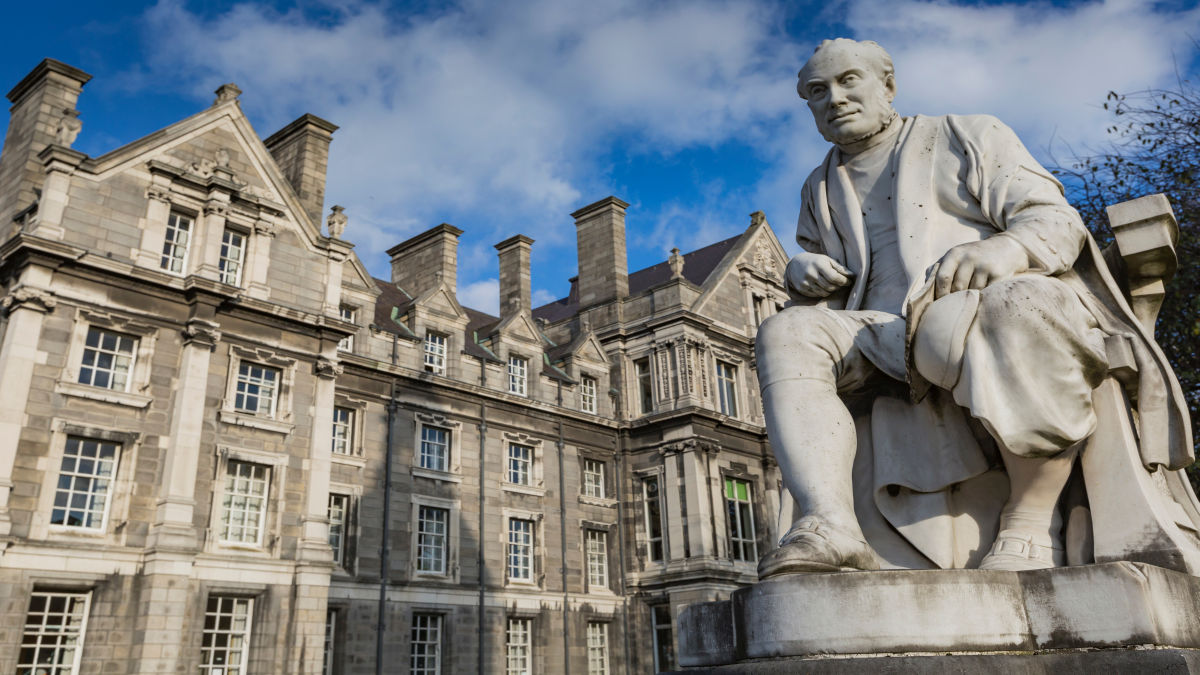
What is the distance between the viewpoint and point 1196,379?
11820mm

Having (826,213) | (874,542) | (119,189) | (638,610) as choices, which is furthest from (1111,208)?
(638,610)

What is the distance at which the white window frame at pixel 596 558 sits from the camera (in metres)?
27.6

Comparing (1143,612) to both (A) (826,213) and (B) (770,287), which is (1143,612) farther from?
(B) (770,287)

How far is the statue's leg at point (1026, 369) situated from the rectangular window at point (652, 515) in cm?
2601

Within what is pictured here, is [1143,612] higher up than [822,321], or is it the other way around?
[822,321]

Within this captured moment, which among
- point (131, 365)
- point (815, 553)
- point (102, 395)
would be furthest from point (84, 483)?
point (815, 553)

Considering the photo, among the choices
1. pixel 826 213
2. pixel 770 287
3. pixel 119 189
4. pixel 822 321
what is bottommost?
pixel 822 321

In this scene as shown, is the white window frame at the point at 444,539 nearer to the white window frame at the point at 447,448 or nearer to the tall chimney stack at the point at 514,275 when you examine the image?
the white window frame at the point at 447,448

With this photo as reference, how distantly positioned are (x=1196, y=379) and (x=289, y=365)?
16.9 m

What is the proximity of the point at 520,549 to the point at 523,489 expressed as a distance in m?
1.72

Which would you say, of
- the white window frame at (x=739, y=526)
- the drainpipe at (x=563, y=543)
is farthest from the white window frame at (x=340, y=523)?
the white window frame at (x=739, y=526)

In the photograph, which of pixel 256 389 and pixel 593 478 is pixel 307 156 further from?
pixel 593 478

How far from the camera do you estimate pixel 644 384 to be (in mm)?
30812

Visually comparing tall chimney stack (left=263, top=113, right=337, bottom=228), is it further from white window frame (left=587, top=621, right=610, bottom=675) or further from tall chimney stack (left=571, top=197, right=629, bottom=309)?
white window frame (left=587, top=621, right=610, bottom=675)
